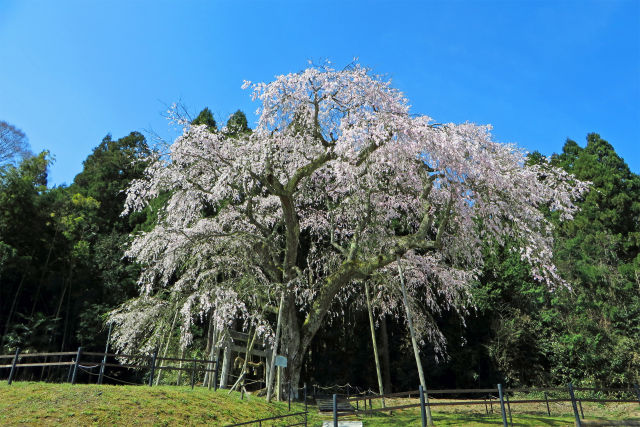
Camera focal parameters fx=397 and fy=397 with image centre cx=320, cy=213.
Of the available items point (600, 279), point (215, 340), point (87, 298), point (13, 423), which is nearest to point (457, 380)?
point (600, 279)

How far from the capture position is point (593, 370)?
65.5ft

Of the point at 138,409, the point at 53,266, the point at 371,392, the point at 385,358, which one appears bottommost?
the point at 138,409

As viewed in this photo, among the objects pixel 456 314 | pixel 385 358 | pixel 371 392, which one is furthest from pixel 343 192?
→ pixel 456 314

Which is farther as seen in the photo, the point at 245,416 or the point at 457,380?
the point at 457,380

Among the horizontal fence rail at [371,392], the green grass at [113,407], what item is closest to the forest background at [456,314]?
the horizontal fence rail at [371,392]

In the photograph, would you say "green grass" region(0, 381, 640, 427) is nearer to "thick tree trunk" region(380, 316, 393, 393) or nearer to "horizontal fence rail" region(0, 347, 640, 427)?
"horizontal fence rail" region(0, 347, 640, 427)

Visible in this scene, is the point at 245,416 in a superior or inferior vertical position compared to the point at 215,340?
inferior

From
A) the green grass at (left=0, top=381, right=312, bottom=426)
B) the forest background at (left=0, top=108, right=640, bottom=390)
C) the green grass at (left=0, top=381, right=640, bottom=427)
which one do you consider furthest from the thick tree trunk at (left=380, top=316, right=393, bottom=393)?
the green grass at (left=0, top=381, right=312, bottom=426)

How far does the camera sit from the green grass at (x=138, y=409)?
7941mm

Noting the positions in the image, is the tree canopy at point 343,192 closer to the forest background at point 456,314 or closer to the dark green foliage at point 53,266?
the forest background at point 456,314

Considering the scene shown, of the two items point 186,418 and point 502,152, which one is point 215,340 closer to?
point 186,418

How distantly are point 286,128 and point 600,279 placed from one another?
66.3 ft

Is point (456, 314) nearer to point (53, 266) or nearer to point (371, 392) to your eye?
point (371, 392)

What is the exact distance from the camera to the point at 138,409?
28.8 feet
